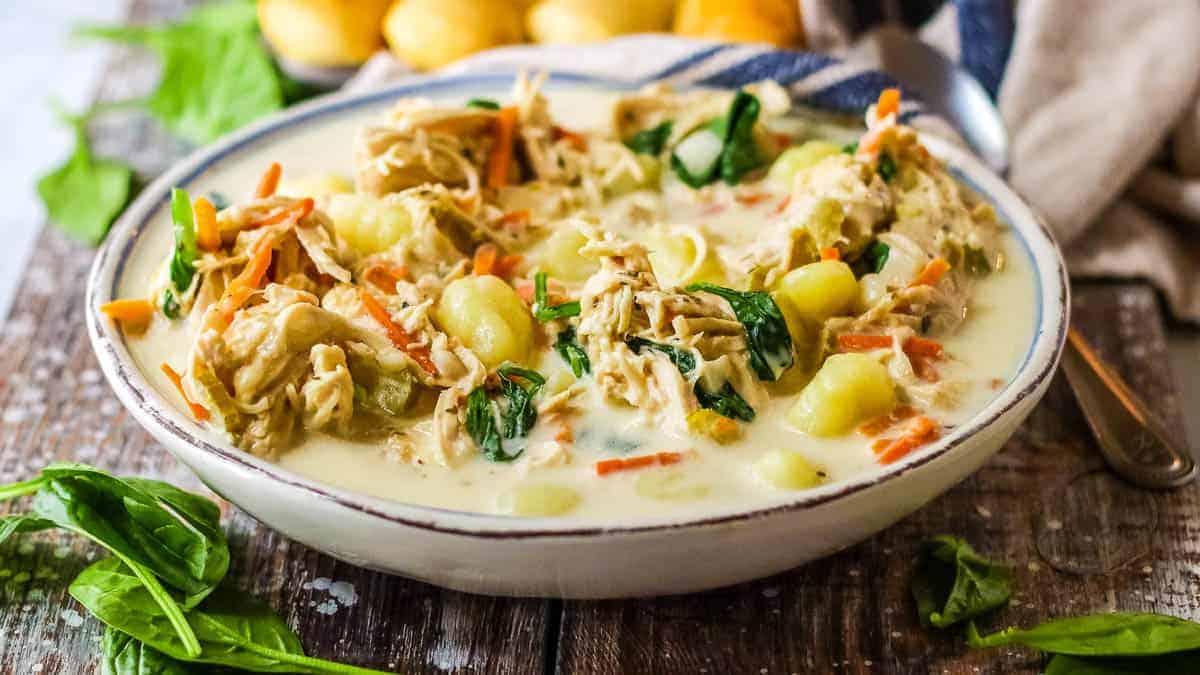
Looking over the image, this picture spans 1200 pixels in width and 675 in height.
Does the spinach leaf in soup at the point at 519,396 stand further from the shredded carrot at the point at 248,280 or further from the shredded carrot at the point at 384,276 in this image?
the shredded carrot at the point at 248,280

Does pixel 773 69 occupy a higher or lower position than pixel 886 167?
lower

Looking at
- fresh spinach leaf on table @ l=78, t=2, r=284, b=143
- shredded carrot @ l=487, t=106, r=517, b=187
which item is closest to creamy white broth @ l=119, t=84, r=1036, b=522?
shredded carrot @ l=487, t=106, r=517, b=187

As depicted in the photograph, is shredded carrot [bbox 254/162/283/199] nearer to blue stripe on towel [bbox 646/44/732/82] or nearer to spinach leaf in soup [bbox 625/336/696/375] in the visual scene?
spinach leaf in soup [bbox 625/336/696/375]

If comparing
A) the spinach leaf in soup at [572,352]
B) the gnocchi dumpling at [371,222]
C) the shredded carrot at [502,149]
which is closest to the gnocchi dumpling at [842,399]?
the spinach leaf in soup at [572,352]

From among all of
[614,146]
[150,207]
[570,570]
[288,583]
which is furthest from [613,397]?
[150,207]

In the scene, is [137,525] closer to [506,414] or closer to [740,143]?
[506,414]

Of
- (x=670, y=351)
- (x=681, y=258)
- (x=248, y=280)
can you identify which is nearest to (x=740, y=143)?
(x=681, y=258)

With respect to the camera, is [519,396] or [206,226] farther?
[206,226]
